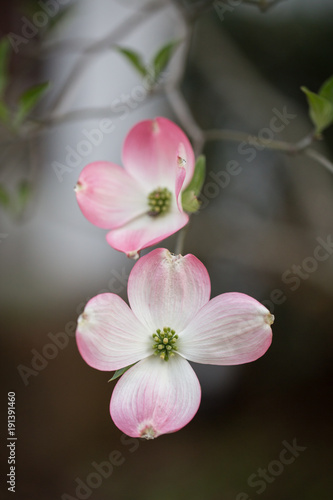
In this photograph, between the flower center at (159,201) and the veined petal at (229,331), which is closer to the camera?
the veined petal at (229,331)

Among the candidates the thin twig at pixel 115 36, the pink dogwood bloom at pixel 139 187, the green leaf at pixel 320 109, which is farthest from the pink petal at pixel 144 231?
the thin twig at pixel 115 36

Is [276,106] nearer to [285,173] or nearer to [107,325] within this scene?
[285,173]

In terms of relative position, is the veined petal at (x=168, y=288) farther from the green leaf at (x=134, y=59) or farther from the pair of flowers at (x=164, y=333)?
the green leaf at (x=134, y=59)

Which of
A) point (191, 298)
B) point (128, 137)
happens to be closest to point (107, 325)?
point (191, 298)

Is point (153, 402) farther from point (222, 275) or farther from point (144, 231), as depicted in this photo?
point (222, 275)

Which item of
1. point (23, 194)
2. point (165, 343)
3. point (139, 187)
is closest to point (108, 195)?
point (139, 187)
